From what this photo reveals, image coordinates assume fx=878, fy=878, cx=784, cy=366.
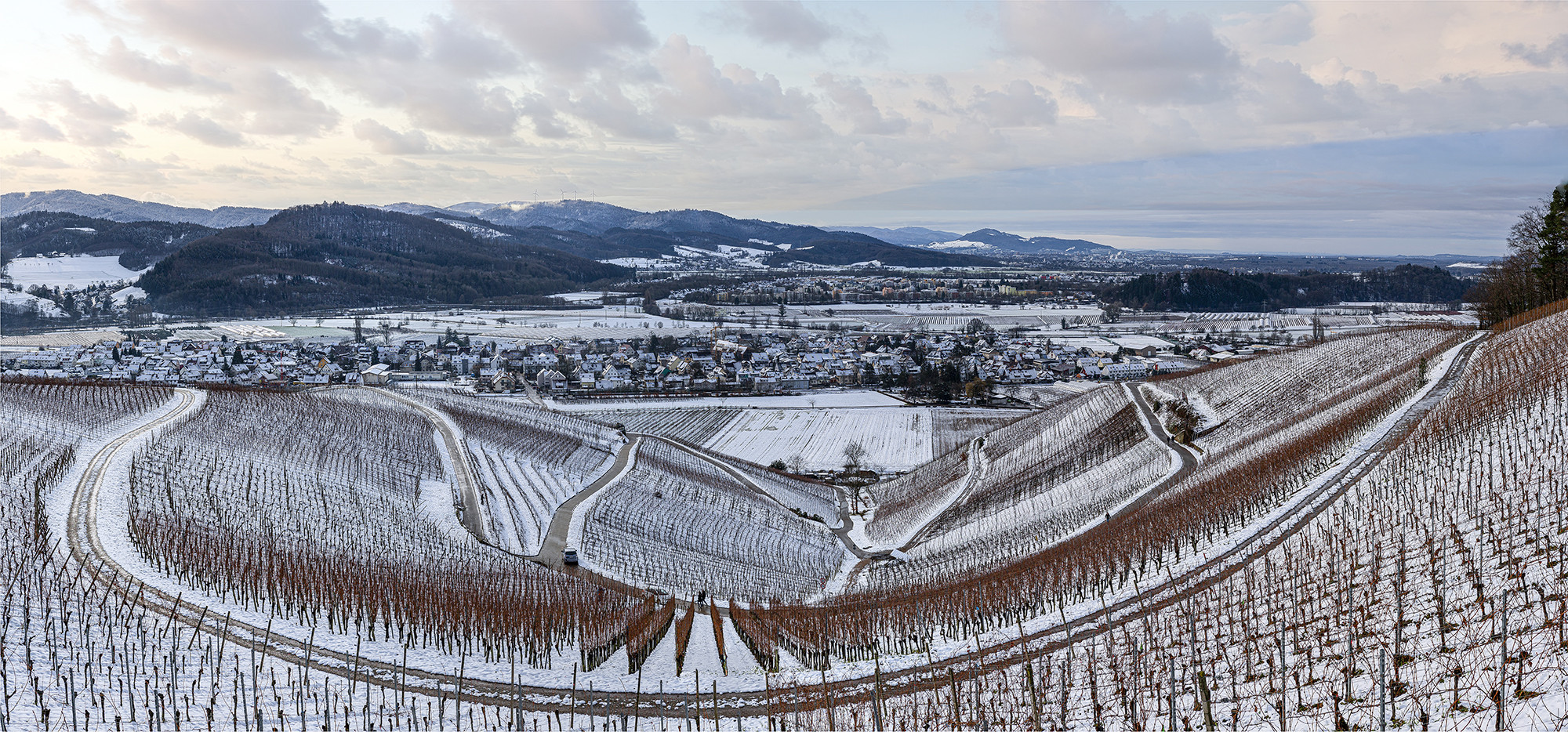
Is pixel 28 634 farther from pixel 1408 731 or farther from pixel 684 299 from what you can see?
pixel 684 299

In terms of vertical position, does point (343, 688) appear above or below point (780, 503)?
above

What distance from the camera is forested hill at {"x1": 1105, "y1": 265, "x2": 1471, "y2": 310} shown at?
160125mm

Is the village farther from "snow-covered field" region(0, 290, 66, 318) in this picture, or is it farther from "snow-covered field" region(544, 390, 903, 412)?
"snow-covered field" region(0, 290, 66, 318)

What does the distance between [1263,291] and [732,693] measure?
175 metres

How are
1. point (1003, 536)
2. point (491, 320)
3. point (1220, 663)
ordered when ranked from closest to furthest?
point (1220, 663) → point (1003, 536) → point (491, 320)

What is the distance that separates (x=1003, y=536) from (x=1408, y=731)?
64.3ft

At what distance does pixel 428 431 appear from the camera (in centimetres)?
3806

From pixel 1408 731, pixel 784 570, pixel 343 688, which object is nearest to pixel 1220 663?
pixel 1408 731

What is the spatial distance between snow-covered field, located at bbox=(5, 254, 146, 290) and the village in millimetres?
91601

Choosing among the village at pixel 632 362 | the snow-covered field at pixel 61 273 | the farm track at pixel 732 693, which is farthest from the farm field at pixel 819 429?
the snow-covered field at pixel 61 273

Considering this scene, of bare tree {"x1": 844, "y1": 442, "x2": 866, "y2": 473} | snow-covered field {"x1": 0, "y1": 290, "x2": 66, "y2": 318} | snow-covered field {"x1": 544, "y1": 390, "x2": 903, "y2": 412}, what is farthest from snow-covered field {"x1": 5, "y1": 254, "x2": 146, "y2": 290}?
bare tree {"x1": 844, "y1": 442, "x2": 866, "y2": 473}

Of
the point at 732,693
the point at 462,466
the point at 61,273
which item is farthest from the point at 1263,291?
the point at 61,273

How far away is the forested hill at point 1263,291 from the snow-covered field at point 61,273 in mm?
202969

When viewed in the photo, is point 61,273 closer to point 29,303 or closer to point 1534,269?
point 29,303
